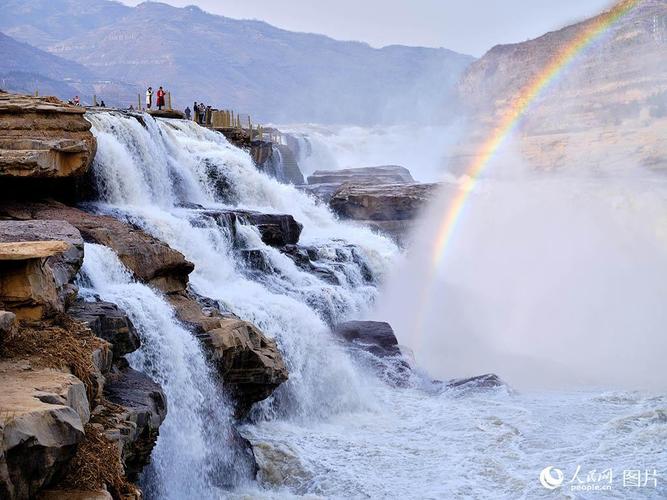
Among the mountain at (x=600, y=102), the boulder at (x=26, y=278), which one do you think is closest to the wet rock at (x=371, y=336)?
the boulder at (x=26, y=278)

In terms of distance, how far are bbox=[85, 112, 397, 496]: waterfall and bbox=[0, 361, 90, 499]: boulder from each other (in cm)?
310

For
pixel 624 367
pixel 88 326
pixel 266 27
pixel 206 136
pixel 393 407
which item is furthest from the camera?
pixel 266 27

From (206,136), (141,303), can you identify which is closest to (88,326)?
(141,303)

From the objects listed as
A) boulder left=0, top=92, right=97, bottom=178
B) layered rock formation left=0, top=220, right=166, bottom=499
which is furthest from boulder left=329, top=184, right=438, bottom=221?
layered rock formation left=0, top=220, right=166, bottom=499

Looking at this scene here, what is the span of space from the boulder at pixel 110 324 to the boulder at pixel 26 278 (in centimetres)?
103

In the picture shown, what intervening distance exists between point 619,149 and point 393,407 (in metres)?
34.6

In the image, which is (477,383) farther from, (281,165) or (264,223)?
(281,165)

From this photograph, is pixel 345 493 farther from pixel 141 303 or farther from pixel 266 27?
pixel 266 27

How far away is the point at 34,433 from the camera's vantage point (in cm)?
489

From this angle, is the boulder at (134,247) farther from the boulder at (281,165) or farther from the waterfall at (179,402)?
the boulder at (281,165)

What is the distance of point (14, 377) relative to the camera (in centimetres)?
576

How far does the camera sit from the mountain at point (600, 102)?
4409cm

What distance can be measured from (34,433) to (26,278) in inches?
86.8

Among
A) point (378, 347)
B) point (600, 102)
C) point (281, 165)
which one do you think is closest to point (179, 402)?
point (378, 347)
